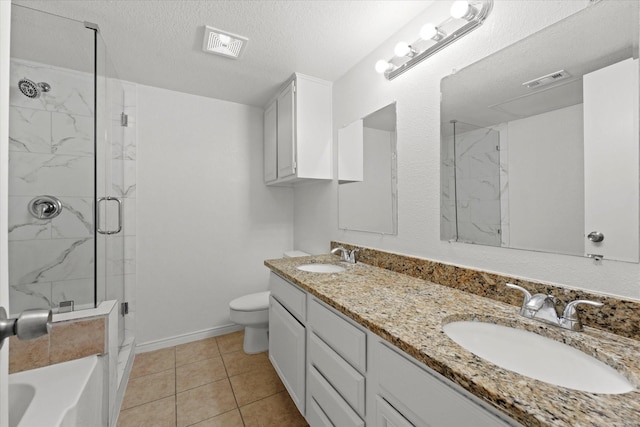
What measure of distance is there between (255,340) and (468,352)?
194 centimetres

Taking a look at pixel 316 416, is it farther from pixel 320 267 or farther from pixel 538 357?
pixel 538 357

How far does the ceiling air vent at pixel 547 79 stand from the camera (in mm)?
917

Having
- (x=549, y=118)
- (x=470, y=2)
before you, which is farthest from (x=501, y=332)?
(x=470, y=2)

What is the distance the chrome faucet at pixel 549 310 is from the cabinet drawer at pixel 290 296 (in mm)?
915

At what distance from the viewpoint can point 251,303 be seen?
2.21 metres

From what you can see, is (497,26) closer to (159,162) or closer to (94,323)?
(94,323)

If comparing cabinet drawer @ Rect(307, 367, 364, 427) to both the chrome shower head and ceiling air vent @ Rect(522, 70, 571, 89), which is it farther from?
the chrome shower head

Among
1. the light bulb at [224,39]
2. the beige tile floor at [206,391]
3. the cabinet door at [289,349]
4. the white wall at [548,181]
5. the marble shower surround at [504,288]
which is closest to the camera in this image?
the marble shower surround at [504,288]

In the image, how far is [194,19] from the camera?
1494mm

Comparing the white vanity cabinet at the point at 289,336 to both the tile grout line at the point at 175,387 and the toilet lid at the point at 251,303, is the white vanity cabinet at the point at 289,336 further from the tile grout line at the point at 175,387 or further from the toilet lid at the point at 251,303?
the tile grout line at the point at 175,387

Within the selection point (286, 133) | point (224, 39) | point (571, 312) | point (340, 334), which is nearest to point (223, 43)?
Result: point (224, 39)

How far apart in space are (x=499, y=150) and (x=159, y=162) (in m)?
2.46

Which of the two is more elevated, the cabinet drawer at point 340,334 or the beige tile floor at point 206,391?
the cabinet drawer at point 340,334

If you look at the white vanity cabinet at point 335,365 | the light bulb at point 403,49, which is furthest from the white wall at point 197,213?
the light bulb at point 403,49
